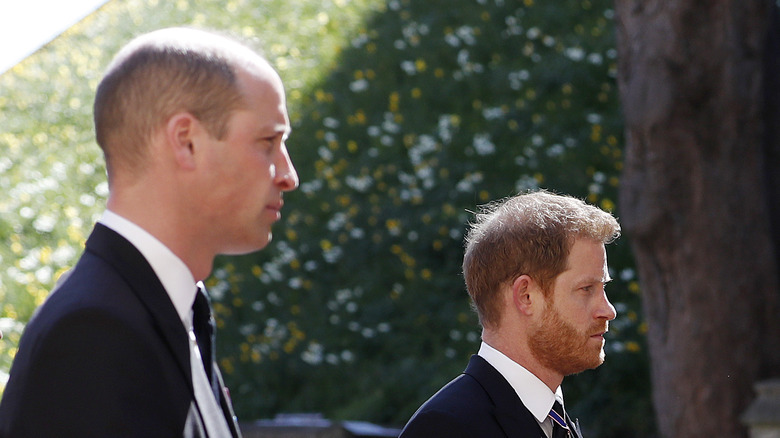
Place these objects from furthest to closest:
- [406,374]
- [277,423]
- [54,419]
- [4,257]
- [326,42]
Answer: [326,42], [4,257], [406,374], [277,423], [54,419]

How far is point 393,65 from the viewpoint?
866 centimetres

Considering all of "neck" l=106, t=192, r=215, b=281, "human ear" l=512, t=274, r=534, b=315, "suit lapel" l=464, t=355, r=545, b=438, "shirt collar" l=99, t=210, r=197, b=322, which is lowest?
"suit lapel" l=464, t=355, r=545, b=438

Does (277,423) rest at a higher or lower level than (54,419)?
lower

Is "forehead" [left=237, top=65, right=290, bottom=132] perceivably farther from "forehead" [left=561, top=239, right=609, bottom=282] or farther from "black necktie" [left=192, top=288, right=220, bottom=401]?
"forehead" [left=561, top=239, right=609, bottom=282]

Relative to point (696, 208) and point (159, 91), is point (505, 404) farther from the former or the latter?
point (696, 208)

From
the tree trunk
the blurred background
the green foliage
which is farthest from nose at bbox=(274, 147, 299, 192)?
the blurred background

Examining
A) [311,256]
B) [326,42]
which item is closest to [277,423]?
[311,256]

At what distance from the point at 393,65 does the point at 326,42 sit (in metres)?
1.29

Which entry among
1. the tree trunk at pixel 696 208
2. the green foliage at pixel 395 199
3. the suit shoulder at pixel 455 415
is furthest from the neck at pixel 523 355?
the green foliage at pixel 395 199

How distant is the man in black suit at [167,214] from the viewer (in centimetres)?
131

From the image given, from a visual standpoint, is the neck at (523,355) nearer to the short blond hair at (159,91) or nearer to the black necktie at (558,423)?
the black necktie at (558,423)

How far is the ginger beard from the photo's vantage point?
2.20 meters

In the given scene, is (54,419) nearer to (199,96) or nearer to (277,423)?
(199,96)

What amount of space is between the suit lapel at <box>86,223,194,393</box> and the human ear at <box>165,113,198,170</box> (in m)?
0.15
